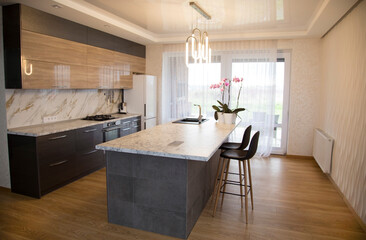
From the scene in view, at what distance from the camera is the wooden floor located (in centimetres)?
269

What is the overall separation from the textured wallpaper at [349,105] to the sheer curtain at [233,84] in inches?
50.0

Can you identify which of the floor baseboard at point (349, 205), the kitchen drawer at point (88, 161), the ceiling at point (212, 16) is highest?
the ceiling at point (212, 16)

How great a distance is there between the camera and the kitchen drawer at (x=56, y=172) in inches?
138

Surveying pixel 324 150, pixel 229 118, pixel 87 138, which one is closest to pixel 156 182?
pixel 229 118

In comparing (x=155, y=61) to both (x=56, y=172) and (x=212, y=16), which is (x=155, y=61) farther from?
(x=56, y=172)

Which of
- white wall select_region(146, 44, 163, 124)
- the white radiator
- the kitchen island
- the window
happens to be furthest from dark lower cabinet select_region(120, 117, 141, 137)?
the white radiator

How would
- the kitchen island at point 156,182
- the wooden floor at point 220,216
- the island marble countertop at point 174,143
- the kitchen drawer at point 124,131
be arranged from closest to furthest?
the island marble countertop at point 174,143
the kitchen island at point 156,182
the wooden floor at point 220,216
the kitchen drawer at point 124,131

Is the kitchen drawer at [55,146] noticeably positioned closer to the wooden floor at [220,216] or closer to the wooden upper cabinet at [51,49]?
the wooden floor at [220,216]

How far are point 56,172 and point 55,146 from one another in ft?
1.27

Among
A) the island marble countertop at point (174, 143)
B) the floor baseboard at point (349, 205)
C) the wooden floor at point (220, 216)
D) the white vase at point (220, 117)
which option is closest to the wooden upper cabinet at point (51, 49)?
the island marble countertop at point (174, 143)

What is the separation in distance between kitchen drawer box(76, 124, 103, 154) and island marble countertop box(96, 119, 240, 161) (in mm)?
1401

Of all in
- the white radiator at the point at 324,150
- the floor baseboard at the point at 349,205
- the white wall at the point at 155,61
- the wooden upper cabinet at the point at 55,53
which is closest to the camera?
the floor baseboard at the point at 349,205

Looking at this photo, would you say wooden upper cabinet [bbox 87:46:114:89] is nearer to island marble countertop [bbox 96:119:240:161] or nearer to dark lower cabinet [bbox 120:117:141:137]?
dark lower cabinet [bbox 120:117:141:137]

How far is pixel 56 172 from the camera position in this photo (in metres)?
3.72
